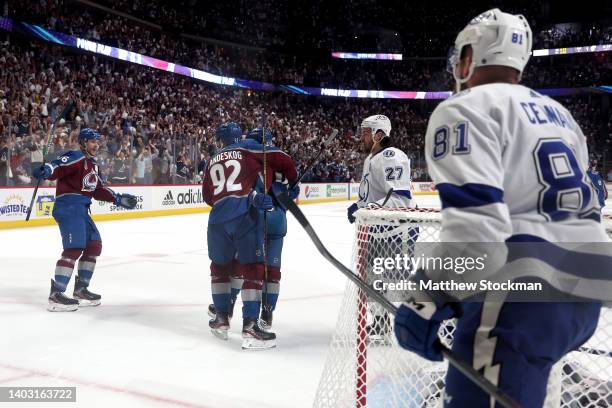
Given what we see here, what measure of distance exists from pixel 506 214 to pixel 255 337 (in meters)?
2.47

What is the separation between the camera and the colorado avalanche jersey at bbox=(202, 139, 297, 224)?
3.44 metres

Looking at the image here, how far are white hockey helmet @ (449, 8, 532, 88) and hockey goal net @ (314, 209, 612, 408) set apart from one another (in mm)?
791

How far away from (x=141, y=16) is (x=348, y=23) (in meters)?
13.9

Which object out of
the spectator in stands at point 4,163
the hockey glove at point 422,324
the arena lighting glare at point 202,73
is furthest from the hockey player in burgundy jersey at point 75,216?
the arena lighting glare at point 202,73

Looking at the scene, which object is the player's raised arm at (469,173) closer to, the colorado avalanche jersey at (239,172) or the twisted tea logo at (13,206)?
the colorado avalanche jersey at (239,172)

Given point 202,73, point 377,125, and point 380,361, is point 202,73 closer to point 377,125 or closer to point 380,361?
point 377,125

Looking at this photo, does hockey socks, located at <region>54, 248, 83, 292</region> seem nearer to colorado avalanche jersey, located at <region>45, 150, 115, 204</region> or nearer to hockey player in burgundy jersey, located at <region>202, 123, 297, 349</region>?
colorado avalanche jersey, located at <region>45, 150, 115, 204</region>

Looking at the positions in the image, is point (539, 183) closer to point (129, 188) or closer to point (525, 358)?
point (525, 358)

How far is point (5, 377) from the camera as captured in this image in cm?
275

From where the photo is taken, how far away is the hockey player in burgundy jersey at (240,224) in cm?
340

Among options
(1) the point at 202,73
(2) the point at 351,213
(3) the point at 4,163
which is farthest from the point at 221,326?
(1) the point at 202,73

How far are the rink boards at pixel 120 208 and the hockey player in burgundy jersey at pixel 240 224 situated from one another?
3388 millimetres

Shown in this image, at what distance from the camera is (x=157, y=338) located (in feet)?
11.5

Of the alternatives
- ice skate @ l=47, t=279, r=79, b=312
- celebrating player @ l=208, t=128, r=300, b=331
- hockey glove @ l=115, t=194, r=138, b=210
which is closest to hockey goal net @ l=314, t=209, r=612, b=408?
celebrating player @ l=208, t=128, r=300, b=331
